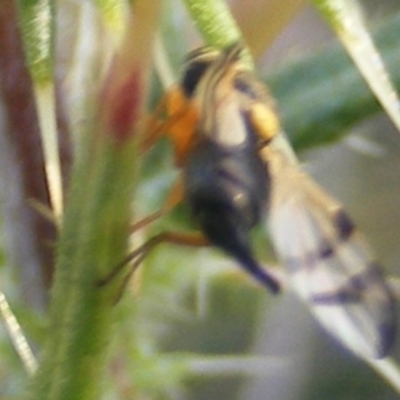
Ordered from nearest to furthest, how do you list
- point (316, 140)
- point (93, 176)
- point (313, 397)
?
point (93, 176) → point (316, 140) → point (313, 397)

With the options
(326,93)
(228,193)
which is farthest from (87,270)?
(326,93)

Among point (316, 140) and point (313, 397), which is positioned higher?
point (316, 140)

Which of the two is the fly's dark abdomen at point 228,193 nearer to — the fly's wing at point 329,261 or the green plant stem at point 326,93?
the fly's wing at point 329,261

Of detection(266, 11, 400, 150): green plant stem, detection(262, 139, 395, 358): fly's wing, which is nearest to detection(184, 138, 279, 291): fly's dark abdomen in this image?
detection(262, 139, 395, 358): fly's wing

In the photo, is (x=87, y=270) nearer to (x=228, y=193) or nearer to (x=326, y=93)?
(x=228, y=193)

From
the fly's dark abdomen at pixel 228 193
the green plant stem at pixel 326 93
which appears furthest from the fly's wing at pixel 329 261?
the green plant stem at pixel 326 93

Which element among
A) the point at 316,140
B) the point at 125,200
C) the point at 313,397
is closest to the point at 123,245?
the point at 125,200

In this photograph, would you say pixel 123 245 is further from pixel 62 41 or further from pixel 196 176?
pixel 62 41
